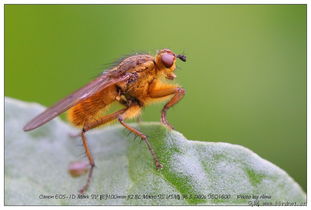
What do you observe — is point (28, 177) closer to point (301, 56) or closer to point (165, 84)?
point (165, 84)

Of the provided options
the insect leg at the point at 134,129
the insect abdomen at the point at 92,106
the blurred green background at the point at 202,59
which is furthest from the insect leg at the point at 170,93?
the blurred green background at the point at 202,59

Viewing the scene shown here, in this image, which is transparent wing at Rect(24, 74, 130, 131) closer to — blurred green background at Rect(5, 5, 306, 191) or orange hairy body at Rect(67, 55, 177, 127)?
orange hairy body at Rect(67, 55, 177, 127)

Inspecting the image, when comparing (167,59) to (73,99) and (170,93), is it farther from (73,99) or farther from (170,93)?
(73,99)

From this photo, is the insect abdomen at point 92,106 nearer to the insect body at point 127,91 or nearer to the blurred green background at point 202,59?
the insect body at point 127,91

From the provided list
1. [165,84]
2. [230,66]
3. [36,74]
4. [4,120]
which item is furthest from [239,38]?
[4,120]

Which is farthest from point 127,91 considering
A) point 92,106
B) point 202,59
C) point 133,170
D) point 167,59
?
point 202,59

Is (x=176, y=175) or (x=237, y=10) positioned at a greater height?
(x=237, y=10)
